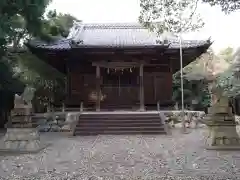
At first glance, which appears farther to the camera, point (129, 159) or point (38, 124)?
point (38, 124)

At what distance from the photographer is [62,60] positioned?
20531mm

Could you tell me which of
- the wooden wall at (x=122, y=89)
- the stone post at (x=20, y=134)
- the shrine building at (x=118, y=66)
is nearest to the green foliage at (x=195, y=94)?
the shrine building at (x=118, y=66)

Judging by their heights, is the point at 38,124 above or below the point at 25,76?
below

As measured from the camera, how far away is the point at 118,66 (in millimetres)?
19750

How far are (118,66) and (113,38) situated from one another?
2898mm

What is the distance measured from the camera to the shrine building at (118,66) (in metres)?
18.9

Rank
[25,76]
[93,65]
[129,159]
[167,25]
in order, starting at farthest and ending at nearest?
[25,76], [93,65], [129,159], [167,25]

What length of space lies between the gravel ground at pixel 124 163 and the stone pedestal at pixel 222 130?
0.50 meters

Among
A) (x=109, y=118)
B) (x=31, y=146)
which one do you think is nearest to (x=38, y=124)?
(x=109, y=118)

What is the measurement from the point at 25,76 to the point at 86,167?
17.8 metres

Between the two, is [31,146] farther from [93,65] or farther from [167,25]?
[93,65]

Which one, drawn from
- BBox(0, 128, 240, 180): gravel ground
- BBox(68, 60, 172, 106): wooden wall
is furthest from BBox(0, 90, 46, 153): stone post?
BBox(68, 60, 172, 106): wooden wall

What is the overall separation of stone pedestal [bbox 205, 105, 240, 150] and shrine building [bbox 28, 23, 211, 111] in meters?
8.63

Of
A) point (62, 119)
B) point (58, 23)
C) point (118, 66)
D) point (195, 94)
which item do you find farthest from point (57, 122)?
point (195, 94)
